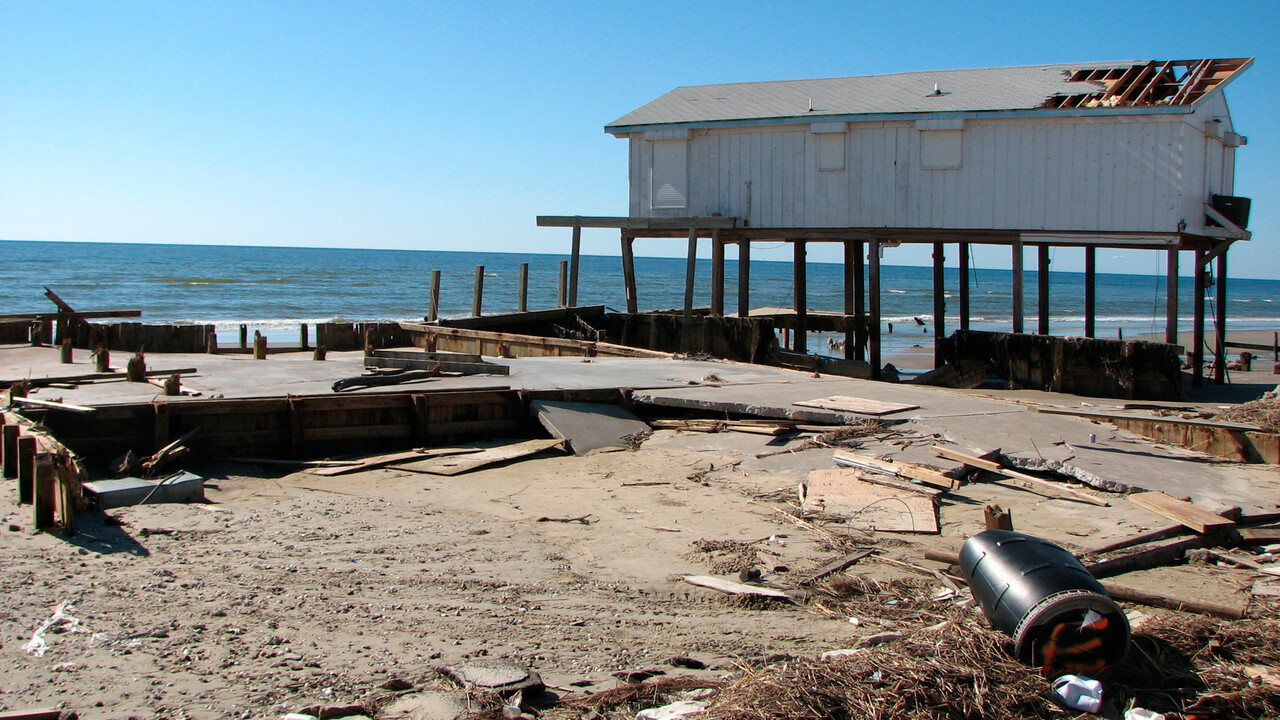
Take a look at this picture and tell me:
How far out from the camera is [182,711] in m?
4.95

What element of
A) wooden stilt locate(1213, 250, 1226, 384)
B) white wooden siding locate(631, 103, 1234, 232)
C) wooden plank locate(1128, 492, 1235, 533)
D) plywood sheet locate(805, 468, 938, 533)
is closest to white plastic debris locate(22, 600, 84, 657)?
plywood sheet locate(805, 468, 938, 533)

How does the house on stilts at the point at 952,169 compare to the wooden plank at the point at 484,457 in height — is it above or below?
above

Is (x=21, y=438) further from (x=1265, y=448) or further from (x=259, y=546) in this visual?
(x=1265, y=448)

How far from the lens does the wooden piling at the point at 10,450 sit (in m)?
9.80

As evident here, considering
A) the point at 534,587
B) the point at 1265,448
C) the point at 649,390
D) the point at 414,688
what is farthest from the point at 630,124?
the point at 414,688

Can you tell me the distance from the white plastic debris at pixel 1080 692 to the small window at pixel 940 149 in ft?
57.5

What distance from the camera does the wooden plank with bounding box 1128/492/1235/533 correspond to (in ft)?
24.2

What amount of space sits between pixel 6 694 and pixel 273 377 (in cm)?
898

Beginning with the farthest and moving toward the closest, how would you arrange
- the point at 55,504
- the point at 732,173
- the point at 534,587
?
the point at 732,173
the point at 55,504
the point at 534,587

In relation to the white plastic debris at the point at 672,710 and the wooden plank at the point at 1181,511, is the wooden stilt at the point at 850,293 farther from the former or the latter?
the white plastic debris at the point at 672,710

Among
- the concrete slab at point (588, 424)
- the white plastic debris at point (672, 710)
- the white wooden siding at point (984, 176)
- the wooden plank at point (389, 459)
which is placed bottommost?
the white plastic debris at point (672, 710)

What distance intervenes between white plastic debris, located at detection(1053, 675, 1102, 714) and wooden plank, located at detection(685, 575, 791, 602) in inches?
79.2

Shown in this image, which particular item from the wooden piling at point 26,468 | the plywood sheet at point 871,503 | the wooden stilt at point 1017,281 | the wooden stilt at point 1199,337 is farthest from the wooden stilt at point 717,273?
the wooden piling at point 26,468

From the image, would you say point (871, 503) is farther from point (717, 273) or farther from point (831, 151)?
point (717, 273)
